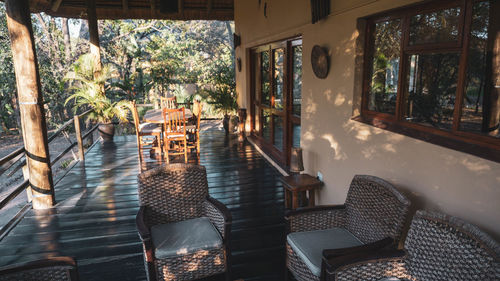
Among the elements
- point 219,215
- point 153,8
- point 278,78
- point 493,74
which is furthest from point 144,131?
point 493,74

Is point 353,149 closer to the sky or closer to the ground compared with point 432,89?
closer to the ground

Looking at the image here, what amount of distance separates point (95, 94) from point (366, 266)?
6.97 metres

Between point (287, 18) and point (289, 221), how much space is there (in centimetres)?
317

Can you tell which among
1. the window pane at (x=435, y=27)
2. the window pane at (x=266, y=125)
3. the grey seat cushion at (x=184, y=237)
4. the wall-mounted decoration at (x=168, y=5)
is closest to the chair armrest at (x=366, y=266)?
the grey seat cushion at (x=184, y=237)

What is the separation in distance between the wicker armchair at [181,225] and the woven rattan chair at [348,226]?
0.56 m

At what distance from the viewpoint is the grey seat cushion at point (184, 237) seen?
2.39 meters

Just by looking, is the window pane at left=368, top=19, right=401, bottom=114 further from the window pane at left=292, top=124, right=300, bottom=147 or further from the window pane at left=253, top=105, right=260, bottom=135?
the window pane at left=253, top=105, right=260, bottom=135

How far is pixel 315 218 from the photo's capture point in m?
2.62

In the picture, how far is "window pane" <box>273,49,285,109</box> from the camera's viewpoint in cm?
539

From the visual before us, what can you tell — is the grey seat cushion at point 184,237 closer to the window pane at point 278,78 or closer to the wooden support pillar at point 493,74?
the wooden support pillar at point 493,74

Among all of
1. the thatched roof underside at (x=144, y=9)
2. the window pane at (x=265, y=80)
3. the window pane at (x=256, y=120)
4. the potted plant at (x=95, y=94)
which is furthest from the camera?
the thatched roof underside at (x=144, y=9)

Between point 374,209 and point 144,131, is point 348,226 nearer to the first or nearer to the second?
point 374,209

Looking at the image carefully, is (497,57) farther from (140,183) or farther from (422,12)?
(140,183)

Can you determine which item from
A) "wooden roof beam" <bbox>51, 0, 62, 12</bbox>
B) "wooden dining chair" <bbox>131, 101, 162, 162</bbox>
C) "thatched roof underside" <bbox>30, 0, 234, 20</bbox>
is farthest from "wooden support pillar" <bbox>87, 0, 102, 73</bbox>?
"wooden dining chair" <bbox>131, 101, 162, 162</bbox>
